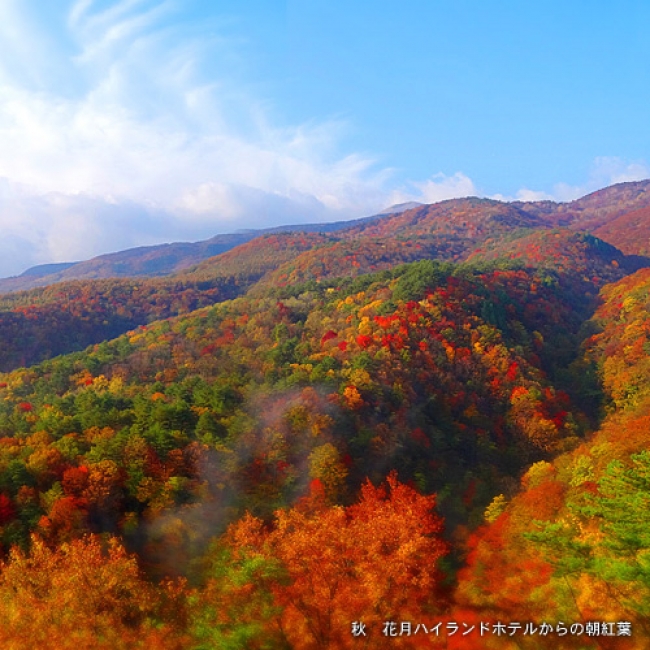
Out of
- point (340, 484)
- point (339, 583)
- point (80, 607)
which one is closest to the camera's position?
point (80, 607)

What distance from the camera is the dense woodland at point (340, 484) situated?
84.1ft

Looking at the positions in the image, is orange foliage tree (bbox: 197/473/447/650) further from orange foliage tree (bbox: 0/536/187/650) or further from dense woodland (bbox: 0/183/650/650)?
orange foliage tree (bbox: 0/536/187/650)

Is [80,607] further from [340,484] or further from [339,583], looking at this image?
[340,484]

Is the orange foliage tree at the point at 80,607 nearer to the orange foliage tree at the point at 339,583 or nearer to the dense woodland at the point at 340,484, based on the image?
the dense woodland at the point at 340,484

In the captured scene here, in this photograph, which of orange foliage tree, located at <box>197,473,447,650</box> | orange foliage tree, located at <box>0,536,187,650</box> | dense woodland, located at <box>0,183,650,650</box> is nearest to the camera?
orange foliage tree, located at <box>0,536,187,650</box>

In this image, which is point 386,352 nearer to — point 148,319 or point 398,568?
point 398,568

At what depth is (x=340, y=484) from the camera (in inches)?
1919

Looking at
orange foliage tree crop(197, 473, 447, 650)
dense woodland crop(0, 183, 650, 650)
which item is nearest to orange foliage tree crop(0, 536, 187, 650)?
dense woodland crop(0, 183, 650, 650)

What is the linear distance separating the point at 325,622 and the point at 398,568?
15.8 ft

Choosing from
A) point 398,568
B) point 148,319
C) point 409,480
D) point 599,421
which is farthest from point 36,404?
point 148,319

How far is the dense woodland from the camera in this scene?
25.6m

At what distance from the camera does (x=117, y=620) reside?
2575 cm

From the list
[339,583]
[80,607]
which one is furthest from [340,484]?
[80,607]

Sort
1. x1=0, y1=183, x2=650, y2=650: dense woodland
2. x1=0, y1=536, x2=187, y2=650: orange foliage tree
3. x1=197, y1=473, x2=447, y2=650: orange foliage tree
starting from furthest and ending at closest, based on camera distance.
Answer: x1=197, y1=473, x2=447, y2=650: orange foliage tree → x1=0, y1=183, x2=650, y2=650: dense woodland → x1=0, y1=536, x2=187, y2=650: orange foliage tree
